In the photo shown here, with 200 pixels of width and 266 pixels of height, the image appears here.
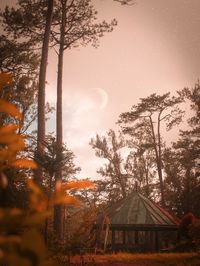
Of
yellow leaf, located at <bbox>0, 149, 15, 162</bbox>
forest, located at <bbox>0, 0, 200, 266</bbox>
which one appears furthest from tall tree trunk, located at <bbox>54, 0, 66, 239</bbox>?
yellow leaf, located at <bbox>0, 149, 15, 162</bbox>

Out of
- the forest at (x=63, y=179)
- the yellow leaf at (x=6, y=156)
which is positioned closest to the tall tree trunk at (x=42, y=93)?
the forest at (x=63, y=179)

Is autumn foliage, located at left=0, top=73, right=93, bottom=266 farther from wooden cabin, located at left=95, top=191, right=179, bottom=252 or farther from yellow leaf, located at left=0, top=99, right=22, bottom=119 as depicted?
wooden cabin, located at left=95, top=191, right=179, bottom=252

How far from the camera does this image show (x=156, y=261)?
402 inches

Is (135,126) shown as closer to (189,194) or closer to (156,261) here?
(189,194)

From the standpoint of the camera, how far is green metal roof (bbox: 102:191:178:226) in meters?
16.7

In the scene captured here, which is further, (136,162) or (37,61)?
(136,162)

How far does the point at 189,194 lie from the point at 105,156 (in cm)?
941

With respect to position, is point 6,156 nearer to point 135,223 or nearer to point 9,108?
point 9,108

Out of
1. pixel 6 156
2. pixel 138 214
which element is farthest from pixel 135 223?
pixel 6 156

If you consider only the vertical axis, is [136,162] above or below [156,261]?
above

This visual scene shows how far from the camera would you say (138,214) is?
1730 centimetres

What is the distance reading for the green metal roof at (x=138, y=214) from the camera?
16.7 meters

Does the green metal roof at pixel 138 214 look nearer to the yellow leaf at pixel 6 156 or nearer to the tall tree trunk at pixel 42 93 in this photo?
the tall tree trunk at pixel 42 93

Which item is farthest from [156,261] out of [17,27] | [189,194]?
[189,194]
